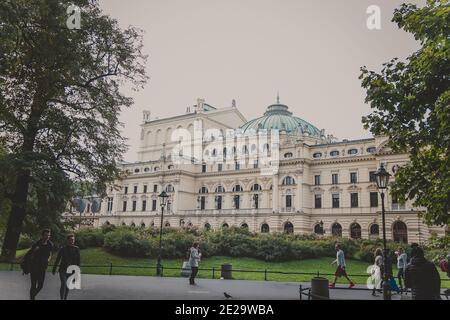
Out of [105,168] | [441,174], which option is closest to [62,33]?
[105,168]

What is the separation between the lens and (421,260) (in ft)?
29.0

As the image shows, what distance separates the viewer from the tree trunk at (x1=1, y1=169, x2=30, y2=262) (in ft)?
71.0

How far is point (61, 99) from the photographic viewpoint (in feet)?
75.8

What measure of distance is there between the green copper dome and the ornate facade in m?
0.20

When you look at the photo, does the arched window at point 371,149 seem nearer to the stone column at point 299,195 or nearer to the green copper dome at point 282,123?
the stone column at point 299,195

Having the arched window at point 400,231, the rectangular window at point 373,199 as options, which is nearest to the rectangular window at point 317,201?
the rectangular window at point 373,199

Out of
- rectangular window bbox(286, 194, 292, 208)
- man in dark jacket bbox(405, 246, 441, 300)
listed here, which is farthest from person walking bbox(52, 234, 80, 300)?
rectangular window bbox(286, 194, 292, 208)

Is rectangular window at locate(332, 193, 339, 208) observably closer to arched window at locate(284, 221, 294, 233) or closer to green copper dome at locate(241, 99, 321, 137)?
arched window at locate(284, 221, 294, 233)

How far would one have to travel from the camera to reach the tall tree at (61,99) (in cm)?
1781

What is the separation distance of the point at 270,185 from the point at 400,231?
21.5 m

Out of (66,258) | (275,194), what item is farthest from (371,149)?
(66,258)

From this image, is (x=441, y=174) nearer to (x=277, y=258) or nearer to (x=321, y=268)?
(x=321, y=268)
